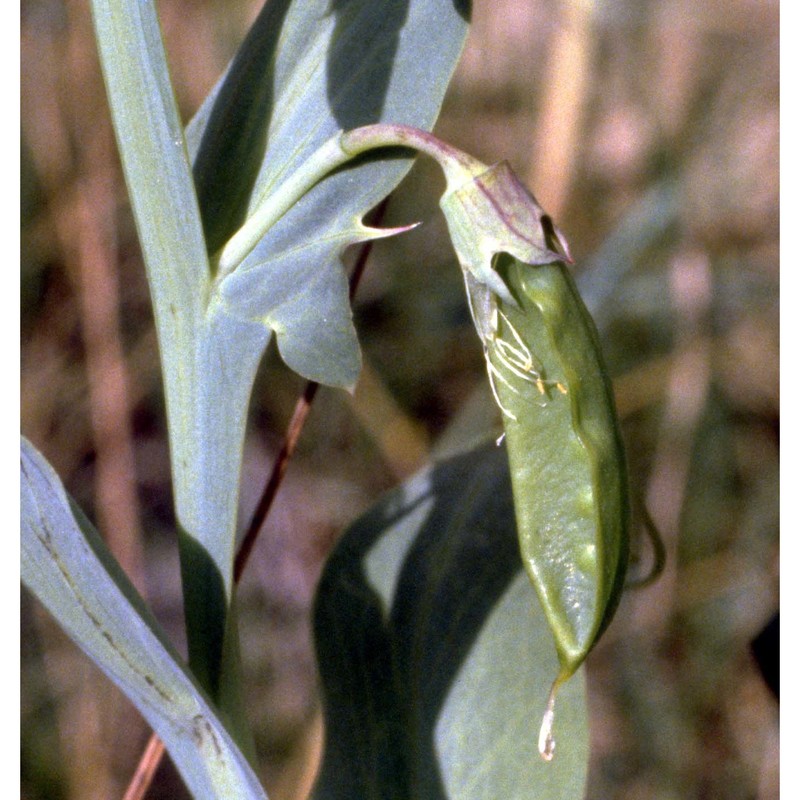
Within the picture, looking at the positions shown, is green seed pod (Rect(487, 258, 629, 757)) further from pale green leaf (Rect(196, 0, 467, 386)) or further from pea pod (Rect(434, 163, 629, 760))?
pale green leaf (Rect(196, 0, 467, 386))

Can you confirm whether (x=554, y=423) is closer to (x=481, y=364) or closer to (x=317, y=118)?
(x=317, y=118)

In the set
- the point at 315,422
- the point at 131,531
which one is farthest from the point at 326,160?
the point at 315,422

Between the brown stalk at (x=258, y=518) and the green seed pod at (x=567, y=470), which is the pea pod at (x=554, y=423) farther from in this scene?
the brown stalk at (x=258, y=518)

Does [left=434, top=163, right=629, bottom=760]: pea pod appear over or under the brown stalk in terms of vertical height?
over

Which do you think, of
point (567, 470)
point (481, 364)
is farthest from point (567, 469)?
point (481, 364)

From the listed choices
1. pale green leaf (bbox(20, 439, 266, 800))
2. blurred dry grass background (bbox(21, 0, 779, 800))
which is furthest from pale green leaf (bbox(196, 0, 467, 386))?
blurred dry grass background (bbox(21, 0, 779, 800))

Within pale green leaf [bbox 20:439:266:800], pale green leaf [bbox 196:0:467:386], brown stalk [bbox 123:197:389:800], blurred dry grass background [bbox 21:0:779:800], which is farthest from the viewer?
blurred dry grass background [bbox 21:0:779:800]
